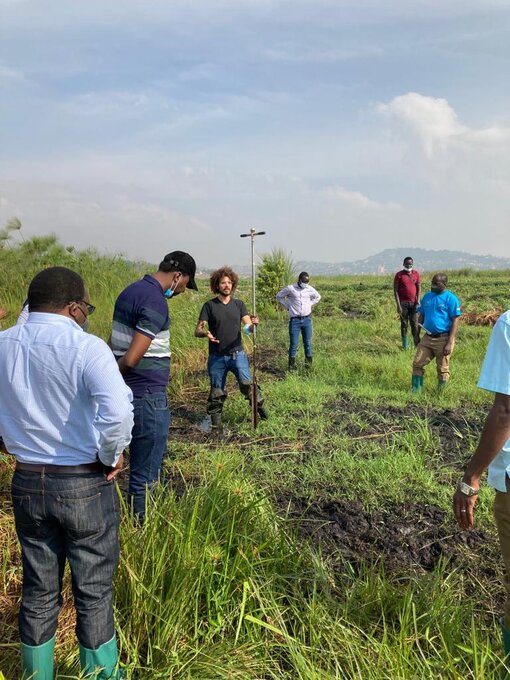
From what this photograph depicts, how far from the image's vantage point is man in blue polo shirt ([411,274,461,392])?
282 inches

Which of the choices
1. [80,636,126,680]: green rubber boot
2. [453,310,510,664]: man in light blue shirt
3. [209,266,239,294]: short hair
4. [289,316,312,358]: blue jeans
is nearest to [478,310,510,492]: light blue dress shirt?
[453,310,510,664]: man in light blue shirt

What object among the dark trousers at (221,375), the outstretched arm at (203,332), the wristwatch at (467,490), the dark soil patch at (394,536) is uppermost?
the outstretched arm at (203,332)

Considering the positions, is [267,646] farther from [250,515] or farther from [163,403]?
[163,403]

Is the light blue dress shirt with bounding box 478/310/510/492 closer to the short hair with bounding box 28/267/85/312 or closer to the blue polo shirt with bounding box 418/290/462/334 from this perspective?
the short hair with bounding box 28/267/85/312

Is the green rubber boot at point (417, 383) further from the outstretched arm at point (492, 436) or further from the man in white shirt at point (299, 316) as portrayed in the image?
the outstretched arm at point (492, 436)

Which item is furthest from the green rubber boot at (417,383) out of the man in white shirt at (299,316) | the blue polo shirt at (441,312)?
the man in white shirt at (299,316)

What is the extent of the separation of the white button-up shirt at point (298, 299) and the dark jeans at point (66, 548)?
24.4ft

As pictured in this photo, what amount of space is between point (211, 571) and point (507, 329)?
1.70 meters

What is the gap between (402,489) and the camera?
418 cm

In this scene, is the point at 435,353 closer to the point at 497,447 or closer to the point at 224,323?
the point at 224,323

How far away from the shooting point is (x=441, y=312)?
284 inches

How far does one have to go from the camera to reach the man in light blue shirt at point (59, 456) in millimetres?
2076

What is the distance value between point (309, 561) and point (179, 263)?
6.41 feet

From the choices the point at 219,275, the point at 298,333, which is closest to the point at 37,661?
the point at 219,275
